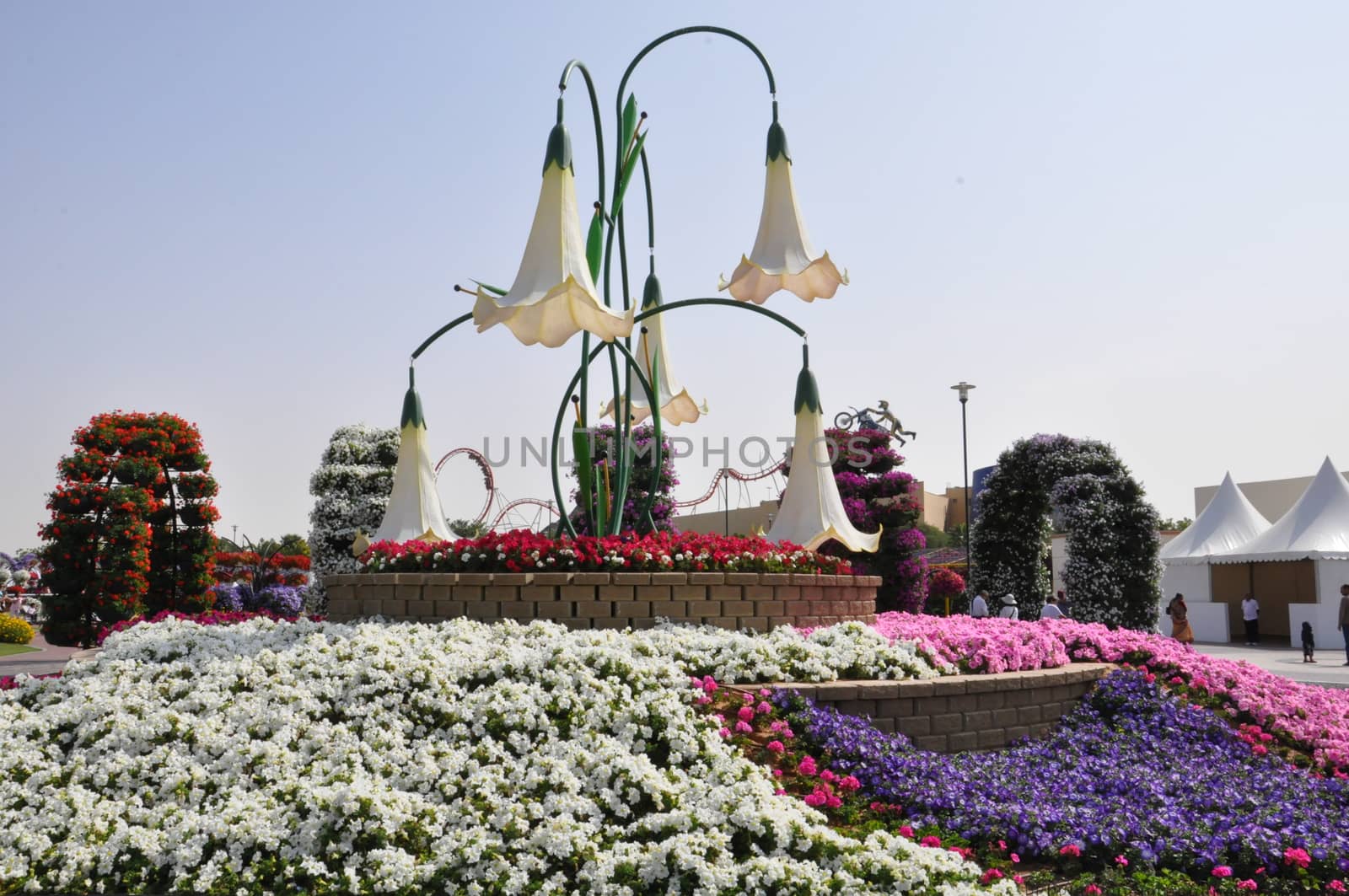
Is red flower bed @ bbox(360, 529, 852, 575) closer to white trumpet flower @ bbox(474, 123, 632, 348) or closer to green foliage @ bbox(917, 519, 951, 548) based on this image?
white trumpet flower @ bbox(474, 123, 632, 348)

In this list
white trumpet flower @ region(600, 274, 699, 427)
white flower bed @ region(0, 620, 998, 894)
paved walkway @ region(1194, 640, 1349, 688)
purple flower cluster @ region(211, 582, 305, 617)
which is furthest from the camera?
purple flower cluster @ region(211, 582, 305, 617)

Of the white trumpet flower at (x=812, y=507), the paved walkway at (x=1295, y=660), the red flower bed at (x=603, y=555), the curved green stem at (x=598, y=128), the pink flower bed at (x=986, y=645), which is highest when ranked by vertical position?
the curved green stem at (x=598, y=128)

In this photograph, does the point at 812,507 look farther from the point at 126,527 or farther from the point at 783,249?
the point at 126,527

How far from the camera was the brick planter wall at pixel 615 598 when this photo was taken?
6.54 meters

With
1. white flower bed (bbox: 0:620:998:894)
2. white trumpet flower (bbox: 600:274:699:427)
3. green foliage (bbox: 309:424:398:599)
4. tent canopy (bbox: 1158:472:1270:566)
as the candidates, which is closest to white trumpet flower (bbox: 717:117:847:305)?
white trumpet flower (bbox: 600:274:699:427)

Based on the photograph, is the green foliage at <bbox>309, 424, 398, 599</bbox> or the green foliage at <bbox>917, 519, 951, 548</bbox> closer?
the green foliage at <bbox>309, 424, 398, 599</bbox>

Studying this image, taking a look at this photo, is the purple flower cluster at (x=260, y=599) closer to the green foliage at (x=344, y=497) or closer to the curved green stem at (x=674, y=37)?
the green foliage at (x=344, y=497)

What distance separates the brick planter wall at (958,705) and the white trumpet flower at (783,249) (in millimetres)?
2873

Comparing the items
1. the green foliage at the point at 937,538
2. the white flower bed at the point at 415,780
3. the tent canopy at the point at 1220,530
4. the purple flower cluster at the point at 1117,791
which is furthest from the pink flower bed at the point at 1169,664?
the green foliage at the point at 937,538

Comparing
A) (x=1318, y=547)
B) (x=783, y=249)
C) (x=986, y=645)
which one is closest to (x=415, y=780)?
(x=986, y=645)

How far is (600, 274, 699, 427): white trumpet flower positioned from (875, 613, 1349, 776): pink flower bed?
250cm

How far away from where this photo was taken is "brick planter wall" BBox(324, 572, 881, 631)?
654 centimetres

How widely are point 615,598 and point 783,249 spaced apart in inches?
108

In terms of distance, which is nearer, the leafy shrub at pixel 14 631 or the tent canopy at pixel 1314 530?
the leafy shrub at pixel 14 631
